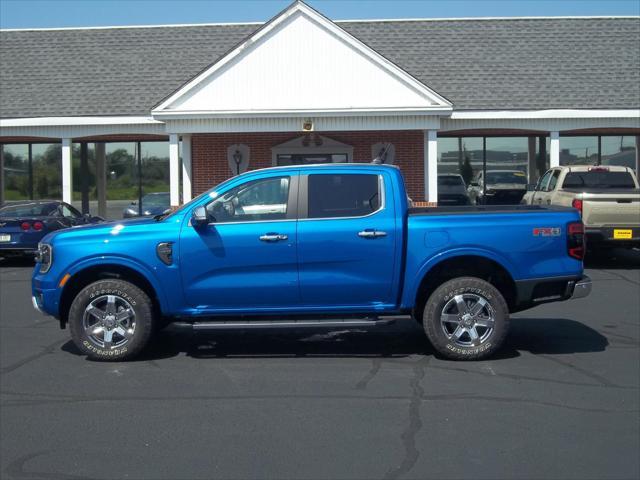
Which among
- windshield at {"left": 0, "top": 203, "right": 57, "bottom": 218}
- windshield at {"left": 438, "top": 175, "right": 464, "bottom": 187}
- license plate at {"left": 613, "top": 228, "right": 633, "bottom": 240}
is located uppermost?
windshield at {"left": 438, "top": 175, "right": 464, "bottom": 187}

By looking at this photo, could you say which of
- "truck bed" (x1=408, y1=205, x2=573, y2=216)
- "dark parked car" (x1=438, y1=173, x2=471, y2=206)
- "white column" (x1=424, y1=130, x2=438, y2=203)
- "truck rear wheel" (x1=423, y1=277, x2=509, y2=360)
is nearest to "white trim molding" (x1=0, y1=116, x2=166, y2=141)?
"white column" (x1=424, y1=130, x2=438, y2=203)

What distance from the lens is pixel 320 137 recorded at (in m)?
21.0

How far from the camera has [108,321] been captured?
8.28 meters

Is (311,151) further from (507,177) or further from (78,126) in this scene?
(507,177)

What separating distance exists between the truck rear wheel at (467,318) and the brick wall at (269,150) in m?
12.8

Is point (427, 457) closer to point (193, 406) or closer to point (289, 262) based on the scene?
point (193, 406)

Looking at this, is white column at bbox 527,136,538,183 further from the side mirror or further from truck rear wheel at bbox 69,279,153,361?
truck rear wheel at bbox 69,279,153,361

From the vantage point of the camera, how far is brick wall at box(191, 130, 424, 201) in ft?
69.0

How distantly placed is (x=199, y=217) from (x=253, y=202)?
0.61 m

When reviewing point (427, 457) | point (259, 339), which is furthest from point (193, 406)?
point (259, 339)

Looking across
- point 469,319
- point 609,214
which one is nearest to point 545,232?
point 469,319

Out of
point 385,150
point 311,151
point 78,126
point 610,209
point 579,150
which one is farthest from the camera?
point 579,150

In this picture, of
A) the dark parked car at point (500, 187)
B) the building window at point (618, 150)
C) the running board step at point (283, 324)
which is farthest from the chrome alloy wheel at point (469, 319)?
the building window at point (618, 150)

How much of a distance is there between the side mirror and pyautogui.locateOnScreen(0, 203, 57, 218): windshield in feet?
35.3
